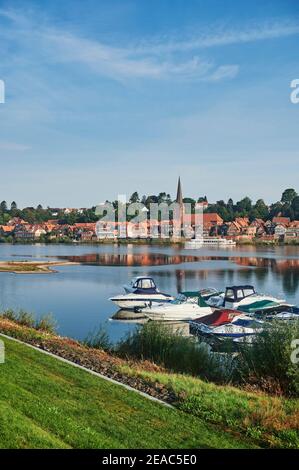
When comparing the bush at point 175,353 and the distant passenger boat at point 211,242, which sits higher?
the bush at point 175,353

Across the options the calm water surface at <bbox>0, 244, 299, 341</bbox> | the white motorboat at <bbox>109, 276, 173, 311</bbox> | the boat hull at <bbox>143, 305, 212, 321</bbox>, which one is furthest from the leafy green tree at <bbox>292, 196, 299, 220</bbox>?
the boat hull at <bbox>143, 305, 212, 321</bbox>

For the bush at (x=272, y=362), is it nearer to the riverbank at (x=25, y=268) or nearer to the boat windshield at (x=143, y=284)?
the boat windshield at (x=143, y=284)

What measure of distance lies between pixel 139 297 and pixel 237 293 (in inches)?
252

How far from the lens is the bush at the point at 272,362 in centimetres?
1280

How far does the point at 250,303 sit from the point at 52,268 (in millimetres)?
38833

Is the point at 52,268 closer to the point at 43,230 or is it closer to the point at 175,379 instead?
the point at 175,379

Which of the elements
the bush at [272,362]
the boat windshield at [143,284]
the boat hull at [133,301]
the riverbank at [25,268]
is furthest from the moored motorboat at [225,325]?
the riverbank at [25,268]

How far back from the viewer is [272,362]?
44.6ft

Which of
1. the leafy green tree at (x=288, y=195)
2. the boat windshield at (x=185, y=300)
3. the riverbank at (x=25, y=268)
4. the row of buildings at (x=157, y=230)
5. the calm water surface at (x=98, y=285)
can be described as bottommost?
the calm water surface at (x=98, y=285)

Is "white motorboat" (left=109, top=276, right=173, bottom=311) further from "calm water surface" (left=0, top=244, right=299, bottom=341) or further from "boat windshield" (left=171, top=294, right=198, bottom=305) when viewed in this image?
"boat windshield" (left=171, top=294, right=198, bottom=305)

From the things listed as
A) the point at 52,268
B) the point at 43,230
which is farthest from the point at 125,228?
the point at 52,268

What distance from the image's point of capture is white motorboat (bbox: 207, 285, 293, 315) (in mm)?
31367

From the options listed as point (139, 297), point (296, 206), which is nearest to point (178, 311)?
point (139, 297)

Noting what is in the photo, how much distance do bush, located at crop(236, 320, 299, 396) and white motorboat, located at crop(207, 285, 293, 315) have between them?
1651cm
